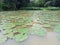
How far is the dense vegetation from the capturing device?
16.8 m

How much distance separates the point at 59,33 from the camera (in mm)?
6227

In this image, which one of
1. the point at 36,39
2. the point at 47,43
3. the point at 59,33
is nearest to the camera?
the point at 47,43

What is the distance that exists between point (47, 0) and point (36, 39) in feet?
41.1

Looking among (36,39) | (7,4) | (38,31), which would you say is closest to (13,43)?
(36,39)

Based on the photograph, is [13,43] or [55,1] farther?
[55,1]

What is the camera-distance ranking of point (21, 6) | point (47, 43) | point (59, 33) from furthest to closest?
point (21, 6)
point (59, 33)
point (47, 43)

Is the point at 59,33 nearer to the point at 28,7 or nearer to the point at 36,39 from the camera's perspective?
the point at 36,39

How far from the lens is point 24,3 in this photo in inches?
712

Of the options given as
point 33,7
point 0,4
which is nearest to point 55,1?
point 33,7

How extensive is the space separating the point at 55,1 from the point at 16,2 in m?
4.18

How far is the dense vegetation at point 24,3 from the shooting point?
55.3 ft

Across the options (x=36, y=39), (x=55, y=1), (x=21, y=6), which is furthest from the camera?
(x=21, y=6)

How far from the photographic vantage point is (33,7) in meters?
17.7

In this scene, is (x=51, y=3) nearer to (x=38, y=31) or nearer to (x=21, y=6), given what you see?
(x=21, y=6)
